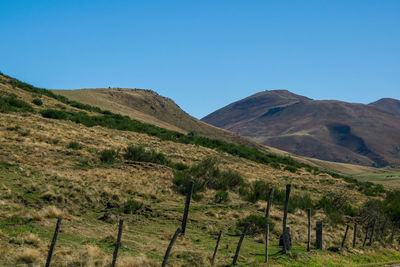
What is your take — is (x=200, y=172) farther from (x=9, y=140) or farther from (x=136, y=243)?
(x=136, y=243)

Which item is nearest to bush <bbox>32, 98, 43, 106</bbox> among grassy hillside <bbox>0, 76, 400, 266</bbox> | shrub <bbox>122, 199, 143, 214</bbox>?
grassy hillside <bbox>0, 76, 400, 266</bbox>

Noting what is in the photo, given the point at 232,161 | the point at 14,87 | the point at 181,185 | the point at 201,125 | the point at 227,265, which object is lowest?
the point at 227,265

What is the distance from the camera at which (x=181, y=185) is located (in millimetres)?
28828

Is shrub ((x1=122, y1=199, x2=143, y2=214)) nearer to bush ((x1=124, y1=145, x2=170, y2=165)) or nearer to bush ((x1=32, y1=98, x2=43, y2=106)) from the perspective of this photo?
bush ((x1=124, y1=145, x2=170, y2=165))

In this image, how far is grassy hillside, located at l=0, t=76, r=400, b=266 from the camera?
14062 mm

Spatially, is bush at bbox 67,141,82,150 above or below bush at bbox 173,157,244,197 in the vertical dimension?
above

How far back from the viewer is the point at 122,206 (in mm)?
21344

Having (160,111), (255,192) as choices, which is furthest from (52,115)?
(160,111)

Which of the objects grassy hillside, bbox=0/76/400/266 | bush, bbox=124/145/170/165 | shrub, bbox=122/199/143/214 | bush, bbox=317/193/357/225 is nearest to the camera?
grassy hillside, bbox=0/76/400/266

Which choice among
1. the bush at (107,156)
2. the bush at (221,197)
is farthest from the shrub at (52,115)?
the bush at (221,197)

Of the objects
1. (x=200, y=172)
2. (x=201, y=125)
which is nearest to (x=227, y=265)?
(x=200, y=172)

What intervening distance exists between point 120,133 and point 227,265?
121 ft

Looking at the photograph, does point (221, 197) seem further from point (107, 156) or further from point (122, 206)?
point (107, 156)

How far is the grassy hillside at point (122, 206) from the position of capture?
1406 cm
